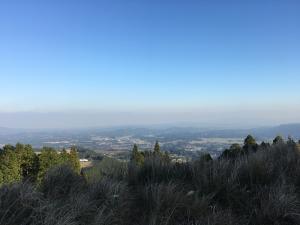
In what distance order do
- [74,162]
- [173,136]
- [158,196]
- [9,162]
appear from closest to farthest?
[158,196], [74,162], [9,162], [173,136]

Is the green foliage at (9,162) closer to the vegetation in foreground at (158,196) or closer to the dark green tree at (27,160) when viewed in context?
the dark green tree at (27,160)

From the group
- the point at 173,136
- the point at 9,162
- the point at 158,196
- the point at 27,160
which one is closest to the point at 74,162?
the point at 9,162

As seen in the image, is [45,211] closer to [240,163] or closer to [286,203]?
[286,203]

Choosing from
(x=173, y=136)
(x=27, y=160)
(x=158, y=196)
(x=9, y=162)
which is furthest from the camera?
(x=173, y=136)

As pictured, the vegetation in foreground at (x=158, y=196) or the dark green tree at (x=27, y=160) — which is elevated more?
the vegetation in foreground at (x=158, y=196)

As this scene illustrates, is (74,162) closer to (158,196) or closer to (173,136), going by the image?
(158,196)

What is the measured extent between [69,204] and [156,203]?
3.82 feet

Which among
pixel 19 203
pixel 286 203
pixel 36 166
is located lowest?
pixel 36 166

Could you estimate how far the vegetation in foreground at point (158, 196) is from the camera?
402 cm

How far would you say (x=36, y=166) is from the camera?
30312mm

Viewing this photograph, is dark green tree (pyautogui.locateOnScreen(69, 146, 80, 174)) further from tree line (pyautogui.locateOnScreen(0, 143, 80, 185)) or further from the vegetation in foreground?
the vegetation in foreground

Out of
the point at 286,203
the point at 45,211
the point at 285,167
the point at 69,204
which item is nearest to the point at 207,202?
the point at 286,203

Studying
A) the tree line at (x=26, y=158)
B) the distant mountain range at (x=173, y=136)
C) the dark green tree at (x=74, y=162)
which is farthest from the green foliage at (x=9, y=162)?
the distant mountain range at (x=173, y=136)

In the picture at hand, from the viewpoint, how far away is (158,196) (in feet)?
16.0
